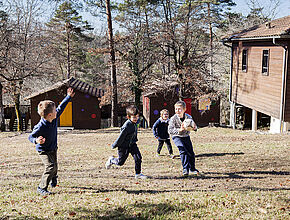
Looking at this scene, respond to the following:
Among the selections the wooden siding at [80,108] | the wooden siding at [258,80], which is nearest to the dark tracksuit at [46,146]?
the wooden siding at [258,80]

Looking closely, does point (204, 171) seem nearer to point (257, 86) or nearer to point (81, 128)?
point (257, 86)

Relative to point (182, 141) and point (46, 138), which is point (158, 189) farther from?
point (46, 138)

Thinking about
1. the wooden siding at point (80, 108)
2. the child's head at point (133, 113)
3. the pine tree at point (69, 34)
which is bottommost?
the wooden siding at point (80, 108)

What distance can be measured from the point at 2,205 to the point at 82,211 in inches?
56.9

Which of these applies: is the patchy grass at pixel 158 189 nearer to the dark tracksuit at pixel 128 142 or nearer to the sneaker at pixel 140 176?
the sneaker at pixel 140 176

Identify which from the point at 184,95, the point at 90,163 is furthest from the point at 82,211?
the point at 184,95

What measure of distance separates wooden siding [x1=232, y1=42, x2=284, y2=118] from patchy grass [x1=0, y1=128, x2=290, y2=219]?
26.2ft

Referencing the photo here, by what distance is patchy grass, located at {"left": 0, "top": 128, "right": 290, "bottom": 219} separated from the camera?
15.5ft

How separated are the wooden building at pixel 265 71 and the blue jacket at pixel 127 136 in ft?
39.2

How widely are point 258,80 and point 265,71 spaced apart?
82 centimetres

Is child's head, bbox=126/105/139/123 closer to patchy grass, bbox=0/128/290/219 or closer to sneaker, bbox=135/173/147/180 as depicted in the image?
sneaker, bbox=135/173/147/180

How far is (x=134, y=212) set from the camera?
4.72m

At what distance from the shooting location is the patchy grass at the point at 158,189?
15.5ft

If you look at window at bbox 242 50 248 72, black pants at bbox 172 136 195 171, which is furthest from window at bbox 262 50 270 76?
black pants at bbox 172 136 195 171
